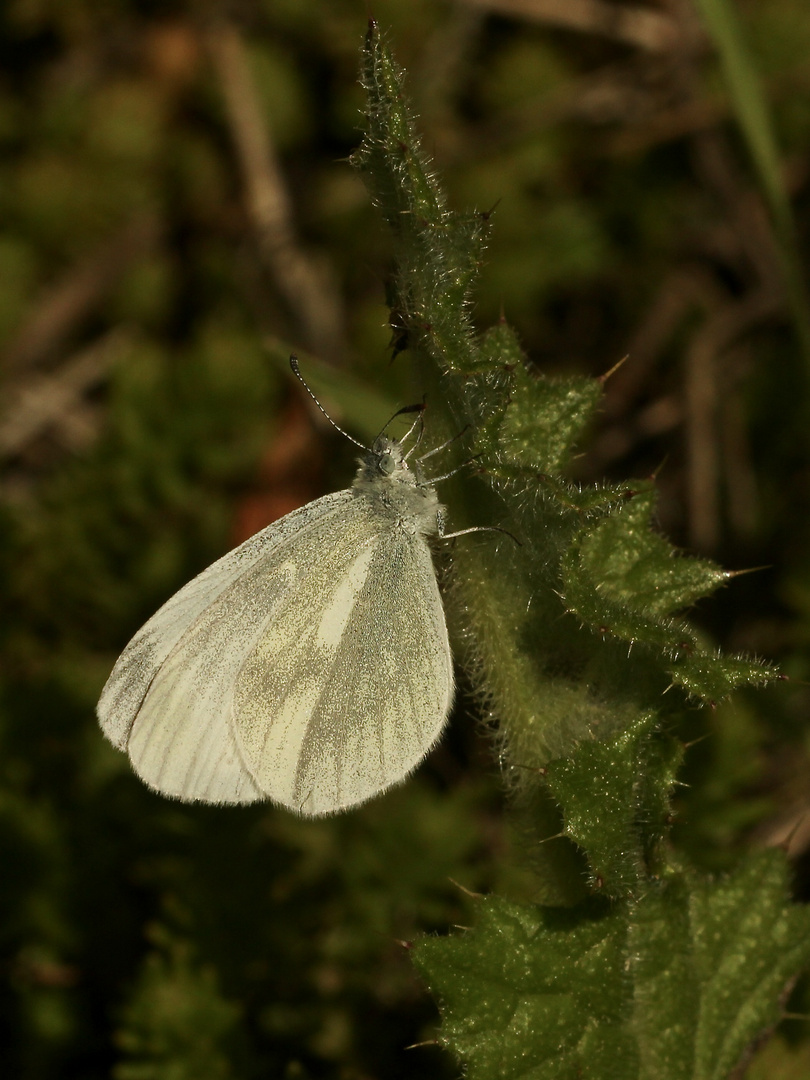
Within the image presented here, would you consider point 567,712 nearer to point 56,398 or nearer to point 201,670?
point 201,670

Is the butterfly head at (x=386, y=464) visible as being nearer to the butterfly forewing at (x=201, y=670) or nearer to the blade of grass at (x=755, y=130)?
the butterfly forewing at (x=201, y=670)

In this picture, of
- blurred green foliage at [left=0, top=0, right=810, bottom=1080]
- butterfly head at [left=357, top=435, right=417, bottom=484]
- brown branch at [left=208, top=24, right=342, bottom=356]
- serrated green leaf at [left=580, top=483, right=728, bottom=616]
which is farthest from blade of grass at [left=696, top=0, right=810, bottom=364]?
brown branch at [left=208, top=24, right=342, bottom=356]

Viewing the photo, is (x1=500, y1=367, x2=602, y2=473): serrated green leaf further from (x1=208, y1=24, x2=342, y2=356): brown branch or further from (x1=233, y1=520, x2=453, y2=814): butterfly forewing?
(x1=208, y1=24, x2=342, y2=356): brown branch

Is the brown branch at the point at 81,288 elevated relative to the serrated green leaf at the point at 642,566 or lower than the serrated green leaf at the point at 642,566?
elevated

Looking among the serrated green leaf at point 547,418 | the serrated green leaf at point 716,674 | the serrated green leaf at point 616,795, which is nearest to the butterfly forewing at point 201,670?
the serrated green leaf at point 547,418

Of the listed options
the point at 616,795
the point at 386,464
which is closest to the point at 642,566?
the point at 616,795

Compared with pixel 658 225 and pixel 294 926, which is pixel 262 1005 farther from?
pixel 658 225

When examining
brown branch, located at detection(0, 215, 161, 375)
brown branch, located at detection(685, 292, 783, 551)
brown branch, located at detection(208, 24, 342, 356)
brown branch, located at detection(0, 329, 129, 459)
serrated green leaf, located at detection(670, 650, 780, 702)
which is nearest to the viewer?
serrated green leaf, located at detection(670, 650, 780, 702)
